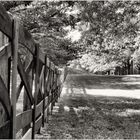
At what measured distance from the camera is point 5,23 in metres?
2.67

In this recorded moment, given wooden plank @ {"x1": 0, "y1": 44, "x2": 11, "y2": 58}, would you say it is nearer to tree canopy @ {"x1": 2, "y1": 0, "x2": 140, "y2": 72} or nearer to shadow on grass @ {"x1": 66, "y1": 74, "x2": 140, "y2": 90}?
tree canopy @ {"x1": 2, "y1": 0, "x2": 140, "y2": 72}

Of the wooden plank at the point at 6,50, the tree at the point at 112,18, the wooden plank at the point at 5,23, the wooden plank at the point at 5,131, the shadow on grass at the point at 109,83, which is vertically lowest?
the wooden plank at the point at 5,131

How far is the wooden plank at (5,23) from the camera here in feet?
8.42

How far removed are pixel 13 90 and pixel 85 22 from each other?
1061 cm

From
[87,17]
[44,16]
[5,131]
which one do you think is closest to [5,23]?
[5,131]

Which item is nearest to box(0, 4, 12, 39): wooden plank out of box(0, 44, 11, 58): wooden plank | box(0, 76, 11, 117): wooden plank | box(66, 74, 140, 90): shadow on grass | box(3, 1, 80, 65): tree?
box(0, 44, 11, 58): wooden plank

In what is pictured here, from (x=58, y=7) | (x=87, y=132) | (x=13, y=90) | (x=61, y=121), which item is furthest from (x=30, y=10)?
(x=13, y=90)

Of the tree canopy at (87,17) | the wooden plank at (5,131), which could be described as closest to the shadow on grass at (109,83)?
the tree canopy at (87,17)

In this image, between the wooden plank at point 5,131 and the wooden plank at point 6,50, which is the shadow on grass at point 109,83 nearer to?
the wooden plank at point 5,131

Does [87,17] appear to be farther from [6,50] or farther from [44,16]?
[6,50]

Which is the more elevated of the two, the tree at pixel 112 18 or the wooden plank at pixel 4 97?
the tree at pixel 112 18

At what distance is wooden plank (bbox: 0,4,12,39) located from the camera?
257 cm

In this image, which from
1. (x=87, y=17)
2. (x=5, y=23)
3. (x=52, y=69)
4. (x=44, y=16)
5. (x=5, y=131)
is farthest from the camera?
(x=44, y=16)

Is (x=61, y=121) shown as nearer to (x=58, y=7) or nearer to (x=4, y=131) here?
(x=4, y=131)
